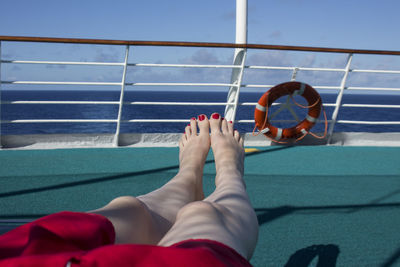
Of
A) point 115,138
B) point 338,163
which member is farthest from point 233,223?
point 115,138

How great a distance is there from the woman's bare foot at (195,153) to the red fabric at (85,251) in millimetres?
668

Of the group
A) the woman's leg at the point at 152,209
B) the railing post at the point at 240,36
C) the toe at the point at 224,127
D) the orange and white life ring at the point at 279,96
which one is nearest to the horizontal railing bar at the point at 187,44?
the railing post at the point at 240,36

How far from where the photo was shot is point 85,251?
44 centimetres

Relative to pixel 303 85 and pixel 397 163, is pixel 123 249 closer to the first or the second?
pixel 397 163

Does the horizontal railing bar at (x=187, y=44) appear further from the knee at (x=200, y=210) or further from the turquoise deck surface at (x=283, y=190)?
the knee at (x=200, y=210)

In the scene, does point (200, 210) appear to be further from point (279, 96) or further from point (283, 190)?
point (279, 96)

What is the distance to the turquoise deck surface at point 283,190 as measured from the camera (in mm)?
1249

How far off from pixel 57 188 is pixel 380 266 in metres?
1.54

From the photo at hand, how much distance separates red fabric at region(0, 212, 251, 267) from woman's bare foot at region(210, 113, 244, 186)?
25.7 inches

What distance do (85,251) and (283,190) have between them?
156 centimetres

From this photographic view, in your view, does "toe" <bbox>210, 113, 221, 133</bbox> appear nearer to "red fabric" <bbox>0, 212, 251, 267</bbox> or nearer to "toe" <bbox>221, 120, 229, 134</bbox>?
"toe" <bbox>221, 120, 229, 134</bbox>

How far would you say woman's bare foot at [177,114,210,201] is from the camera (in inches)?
51.3

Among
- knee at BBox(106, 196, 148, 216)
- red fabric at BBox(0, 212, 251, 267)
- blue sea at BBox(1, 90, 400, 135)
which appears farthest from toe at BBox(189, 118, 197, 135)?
blue sea at BBox(1, 90, 400, 135)

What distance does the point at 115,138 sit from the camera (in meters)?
2.98
